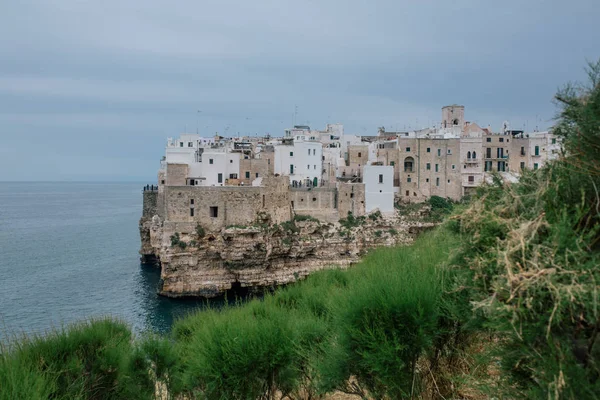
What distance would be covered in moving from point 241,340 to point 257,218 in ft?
67.1

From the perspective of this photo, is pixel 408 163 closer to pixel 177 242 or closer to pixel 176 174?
pixel 176 174

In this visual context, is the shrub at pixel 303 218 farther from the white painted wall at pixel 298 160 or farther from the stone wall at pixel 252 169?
the white painted wall at pixel 298 160

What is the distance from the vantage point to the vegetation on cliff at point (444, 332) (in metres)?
3.53

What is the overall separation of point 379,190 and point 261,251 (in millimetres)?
9367

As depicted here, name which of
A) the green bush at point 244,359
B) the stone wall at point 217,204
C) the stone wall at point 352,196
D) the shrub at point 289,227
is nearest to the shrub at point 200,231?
the stone wall at point 217,204

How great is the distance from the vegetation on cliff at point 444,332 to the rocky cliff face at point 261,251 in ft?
48.7

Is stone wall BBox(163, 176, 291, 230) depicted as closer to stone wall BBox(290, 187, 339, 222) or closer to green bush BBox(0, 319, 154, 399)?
stone wall BBox(290, 187, 339, 222)

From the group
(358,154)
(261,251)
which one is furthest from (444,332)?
(358,154)

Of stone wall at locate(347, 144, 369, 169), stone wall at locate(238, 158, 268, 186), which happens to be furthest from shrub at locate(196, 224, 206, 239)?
stone wall at locate(347, 144, 369, 169)

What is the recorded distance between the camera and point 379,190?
103ft

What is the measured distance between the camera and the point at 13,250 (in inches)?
1618

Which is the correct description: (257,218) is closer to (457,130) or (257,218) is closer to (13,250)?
(457,130)

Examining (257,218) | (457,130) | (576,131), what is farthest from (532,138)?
(576,131)

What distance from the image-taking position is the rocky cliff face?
26.5 metres
